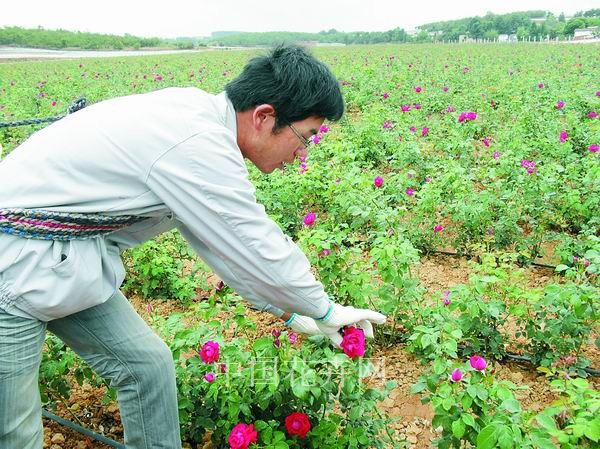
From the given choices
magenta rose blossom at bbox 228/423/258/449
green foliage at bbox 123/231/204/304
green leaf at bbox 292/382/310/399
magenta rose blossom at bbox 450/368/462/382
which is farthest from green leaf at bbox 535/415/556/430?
green foliage at bbox 123/231/204/304

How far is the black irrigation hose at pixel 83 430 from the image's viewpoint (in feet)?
7.13

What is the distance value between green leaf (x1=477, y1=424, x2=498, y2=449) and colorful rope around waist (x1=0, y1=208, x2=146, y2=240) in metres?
Result: 1.13

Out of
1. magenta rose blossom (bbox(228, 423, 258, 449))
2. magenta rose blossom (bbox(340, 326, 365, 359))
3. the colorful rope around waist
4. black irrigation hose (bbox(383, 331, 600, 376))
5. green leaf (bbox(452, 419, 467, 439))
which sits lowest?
black irrigation hose (bbox(383, 331, 600, 376))

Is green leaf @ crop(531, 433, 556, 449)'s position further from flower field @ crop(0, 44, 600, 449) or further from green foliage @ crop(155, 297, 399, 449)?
green foliage @ crop(155, 297, 399, 449)

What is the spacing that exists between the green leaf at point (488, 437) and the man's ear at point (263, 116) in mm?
1007

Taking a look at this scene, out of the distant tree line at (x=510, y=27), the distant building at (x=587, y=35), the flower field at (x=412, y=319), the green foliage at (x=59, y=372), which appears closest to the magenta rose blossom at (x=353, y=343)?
the flower field at (x=412, y=319)

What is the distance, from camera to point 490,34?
55.5 metres

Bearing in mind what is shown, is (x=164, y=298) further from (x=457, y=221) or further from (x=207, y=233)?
(x=207, y=233)

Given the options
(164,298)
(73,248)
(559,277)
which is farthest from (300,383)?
(559,277)

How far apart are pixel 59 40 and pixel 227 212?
6004cm

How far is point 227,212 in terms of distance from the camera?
126 centimetres

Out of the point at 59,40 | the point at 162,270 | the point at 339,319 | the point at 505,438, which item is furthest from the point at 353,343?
the point at 59,40

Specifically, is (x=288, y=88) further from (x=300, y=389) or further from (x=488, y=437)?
(x=488, y=437)

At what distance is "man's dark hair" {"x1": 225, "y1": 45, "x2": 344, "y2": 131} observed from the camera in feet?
4.63
